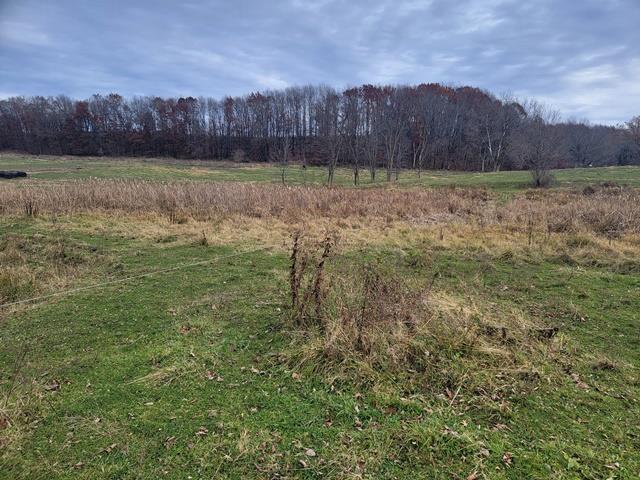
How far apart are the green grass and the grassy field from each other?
0.05 feet

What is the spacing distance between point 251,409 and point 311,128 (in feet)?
252

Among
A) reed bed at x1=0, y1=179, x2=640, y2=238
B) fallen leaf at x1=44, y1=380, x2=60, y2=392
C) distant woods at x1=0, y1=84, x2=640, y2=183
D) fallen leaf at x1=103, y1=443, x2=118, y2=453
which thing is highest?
distant woods at x1=0, y1=84, x2=640, y2=183

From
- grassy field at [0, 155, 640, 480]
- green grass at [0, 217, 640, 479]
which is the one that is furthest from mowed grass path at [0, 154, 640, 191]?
green grass at [0, 217, 640, 479]

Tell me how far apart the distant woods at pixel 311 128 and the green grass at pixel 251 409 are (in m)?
41.7

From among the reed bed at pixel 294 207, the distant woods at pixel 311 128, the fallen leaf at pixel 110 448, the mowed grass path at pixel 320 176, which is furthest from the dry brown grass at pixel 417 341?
the distant woods at pixel 311 128

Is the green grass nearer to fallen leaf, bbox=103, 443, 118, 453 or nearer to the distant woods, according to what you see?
fallen leaf, bbox=103, 443, 118, 453

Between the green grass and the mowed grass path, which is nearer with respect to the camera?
the green grass

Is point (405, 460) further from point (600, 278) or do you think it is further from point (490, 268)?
point (600, 278)

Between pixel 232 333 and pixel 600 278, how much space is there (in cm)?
667

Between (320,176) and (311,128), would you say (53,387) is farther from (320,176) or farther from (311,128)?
(311,128)

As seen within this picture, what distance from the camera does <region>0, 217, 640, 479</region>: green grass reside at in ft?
8.96

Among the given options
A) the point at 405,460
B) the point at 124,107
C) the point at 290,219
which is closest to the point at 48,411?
the point at 405,460

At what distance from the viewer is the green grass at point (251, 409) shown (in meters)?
2.73

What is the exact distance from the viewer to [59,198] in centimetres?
1331
